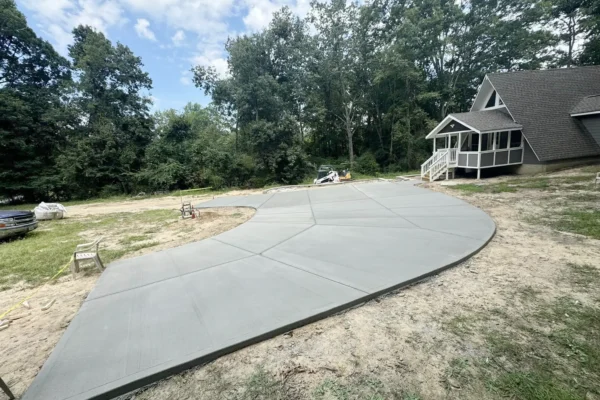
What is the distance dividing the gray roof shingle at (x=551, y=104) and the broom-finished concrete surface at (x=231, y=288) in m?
9.15

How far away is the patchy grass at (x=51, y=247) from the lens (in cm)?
420

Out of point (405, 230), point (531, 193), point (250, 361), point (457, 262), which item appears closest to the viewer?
point (250, 361)

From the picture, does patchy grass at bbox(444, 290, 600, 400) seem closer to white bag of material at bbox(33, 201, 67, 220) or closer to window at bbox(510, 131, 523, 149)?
window at bbox(510, 131, 523, 149)

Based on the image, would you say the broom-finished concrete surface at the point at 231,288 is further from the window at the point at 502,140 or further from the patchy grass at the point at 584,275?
the window at the point at 502,140

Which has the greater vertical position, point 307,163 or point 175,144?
point 175,144

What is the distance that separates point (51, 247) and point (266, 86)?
16.4 m

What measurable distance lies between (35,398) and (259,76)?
20577mm

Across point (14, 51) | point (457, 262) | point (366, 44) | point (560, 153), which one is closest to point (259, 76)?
point (366, 44)

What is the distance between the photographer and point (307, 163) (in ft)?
66.7

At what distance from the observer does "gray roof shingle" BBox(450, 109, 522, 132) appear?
11.1m

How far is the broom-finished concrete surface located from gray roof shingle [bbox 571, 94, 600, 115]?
11.2 meters

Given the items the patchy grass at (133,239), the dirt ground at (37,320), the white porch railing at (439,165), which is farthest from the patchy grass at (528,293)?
the white porch railing at (439,165)

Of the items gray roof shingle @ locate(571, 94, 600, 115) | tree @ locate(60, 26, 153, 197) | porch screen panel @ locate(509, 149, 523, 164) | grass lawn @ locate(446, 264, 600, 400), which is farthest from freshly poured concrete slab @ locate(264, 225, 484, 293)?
tree @ locate(60, 26, 153, 197)

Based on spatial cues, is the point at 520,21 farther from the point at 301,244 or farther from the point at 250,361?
the point at 250,361
